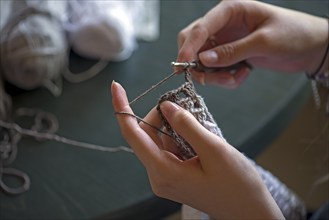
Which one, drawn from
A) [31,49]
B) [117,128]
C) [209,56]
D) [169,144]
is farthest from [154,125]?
[31,49]

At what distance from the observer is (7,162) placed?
826 mm

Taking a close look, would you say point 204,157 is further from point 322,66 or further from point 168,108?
point 322,66

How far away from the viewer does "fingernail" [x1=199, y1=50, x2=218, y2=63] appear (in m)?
0.70

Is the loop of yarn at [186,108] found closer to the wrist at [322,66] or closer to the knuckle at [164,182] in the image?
the knuckle at [164,182]

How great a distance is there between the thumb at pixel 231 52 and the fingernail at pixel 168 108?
0.18m

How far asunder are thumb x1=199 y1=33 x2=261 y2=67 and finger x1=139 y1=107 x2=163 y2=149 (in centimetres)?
16

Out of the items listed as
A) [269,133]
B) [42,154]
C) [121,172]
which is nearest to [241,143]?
[269,133]

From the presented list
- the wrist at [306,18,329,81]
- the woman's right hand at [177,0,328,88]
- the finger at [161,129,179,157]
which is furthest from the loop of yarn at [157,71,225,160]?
the wrist at [306,18,329,81]

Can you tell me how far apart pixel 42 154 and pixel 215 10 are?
1.24ft

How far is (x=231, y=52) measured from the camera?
0.73 m

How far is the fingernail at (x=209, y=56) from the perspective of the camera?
2.30ft

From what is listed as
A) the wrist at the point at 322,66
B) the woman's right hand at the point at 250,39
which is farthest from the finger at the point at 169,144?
the wrist at the point at 322,66

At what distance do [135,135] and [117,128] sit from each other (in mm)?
368

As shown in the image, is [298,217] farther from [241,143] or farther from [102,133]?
[102,133]
